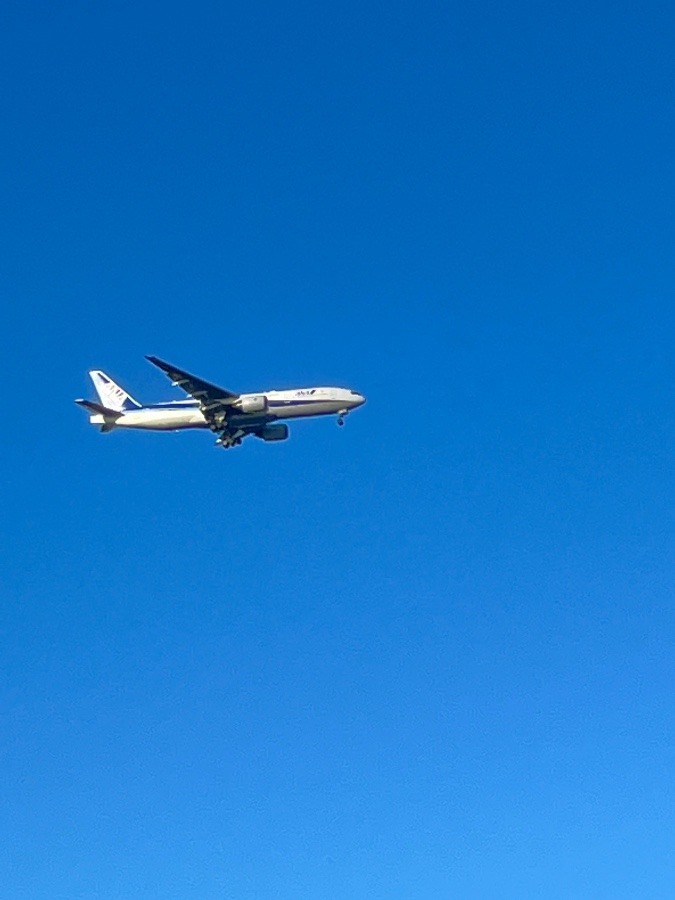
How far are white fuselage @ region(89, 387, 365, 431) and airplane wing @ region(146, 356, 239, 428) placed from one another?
36.4 inches

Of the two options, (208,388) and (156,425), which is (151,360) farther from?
(156,425)

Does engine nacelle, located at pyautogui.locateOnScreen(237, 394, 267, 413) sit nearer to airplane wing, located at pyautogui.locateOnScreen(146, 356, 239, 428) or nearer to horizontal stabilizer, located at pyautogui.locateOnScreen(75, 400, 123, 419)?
airplane wing, located at pyautogui.locateOnScreen(146, 356, 239, 428)

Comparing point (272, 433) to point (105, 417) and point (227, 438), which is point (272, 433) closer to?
point (227, 438)

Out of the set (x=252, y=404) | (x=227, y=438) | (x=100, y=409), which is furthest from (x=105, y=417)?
(x=252, y=404)

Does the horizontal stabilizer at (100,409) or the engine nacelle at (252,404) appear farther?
the horizontal stabilizer at (100,409)

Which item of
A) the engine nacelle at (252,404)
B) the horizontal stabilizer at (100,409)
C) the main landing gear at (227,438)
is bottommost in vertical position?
the main landing gear at (227,438)

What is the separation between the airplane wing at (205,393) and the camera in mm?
131500

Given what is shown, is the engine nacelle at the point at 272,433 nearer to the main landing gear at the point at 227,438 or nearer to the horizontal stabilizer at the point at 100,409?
the main landing gear at the point at 227,438

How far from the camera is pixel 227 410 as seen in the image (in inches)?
5330

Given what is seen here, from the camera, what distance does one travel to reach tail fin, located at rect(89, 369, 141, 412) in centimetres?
15112

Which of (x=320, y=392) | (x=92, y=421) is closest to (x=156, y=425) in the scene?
(x=92, y=421)

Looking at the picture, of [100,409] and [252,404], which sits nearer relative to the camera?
[252,404]

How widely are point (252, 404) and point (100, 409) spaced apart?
17.6 meters

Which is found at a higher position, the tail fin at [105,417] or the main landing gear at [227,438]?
the tail fin at [105,417]
